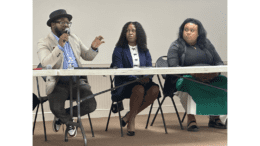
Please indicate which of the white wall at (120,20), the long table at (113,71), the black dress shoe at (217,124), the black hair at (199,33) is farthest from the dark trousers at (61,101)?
the white wall at (120,20)

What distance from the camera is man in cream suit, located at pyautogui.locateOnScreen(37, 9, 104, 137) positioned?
2412 mm

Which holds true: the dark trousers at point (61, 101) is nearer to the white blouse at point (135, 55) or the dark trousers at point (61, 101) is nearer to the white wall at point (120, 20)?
the white blouse at point (135, 55)

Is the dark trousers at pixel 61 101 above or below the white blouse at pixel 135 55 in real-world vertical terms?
below

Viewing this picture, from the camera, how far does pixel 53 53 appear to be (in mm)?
2432

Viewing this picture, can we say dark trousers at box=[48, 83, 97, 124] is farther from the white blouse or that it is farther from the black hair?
the black hair

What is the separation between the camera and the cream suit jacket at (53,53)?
2.37 metres

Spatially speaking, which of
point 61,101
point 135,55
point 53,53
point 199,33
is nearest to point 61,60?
point 53,53

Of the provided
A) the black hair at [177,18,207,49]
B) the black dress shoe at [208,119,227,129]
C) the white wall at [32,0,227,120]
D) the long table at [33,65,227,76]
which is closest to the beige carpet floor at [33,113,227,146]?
the black dress shoe at [208,119,227,129]

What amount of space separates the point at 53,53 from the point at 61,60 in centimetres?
21

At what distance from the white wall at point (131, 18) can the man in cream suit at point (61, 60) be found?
4.56ft

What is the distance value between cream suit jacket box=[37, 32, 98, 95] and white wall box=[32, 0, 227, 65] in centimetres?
137

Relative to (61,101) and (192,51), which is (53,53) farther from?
(192,51)
